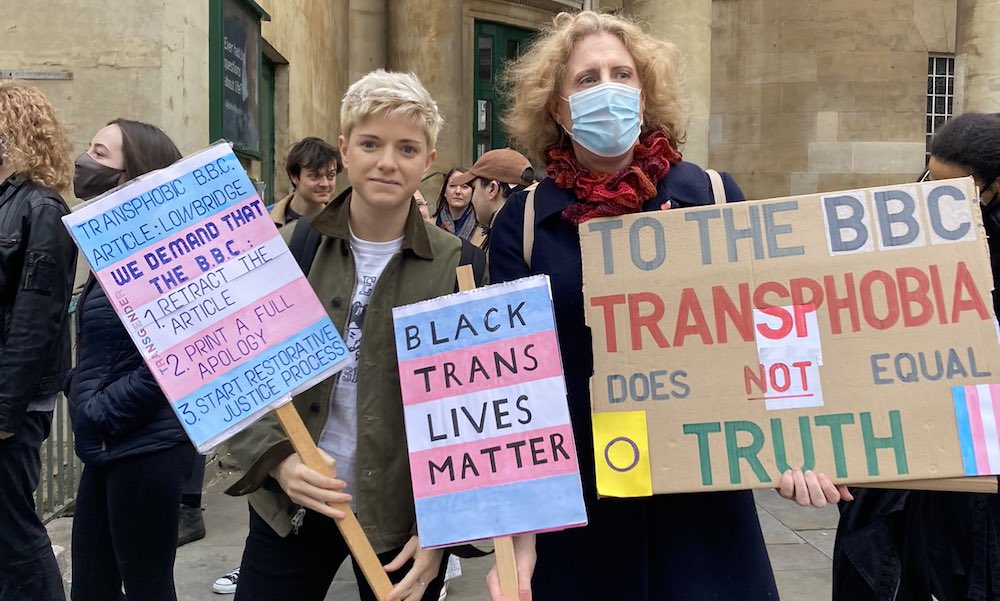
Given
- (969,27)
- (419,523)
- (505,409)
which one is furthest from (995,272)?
(969,27)

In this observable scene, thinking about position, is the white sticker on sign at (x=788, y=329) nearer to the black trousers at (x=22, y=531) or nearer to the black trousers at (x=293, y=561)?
the black trousers at (x=293, y=561)

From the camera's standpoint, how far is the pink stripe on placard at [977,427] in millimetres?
1865

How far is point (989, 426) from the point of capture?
6.14ft

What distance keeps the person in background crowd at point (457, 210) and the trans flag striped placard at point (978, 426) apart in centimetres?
384

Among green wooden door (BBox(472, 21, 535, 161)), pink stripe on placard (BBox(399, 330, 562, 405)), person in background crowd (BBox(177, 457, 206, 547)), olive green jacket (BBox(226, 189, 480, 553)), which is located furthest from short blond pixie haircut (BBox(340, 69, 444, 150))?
green wooden door (BBox(472, 21, 535, 161))

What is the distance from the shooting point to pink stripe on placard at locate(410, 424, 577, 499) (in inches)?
73.2

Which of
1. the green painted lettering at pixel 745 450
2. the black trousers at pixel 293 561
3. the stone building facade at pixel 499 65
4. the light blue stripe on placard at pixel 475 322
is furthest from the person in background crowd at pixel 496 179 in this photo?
the green painted lettering at pixel 745 450

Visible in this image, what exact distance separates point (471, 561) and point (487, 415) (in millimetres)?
3170

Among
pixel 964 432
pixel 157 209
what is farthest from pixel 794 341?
pixel 157 209

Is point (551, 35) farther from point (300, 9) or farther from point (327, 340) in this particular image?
point (300, 9)

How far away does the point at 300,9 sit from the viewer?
1012 cm

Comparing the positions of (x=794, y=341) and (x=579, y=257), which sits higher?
(x=579, y=257)

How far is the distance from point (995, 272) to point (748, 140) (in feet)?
44.9

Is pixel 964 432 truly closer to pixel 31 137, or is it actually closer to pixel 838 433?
pixel 838 433
